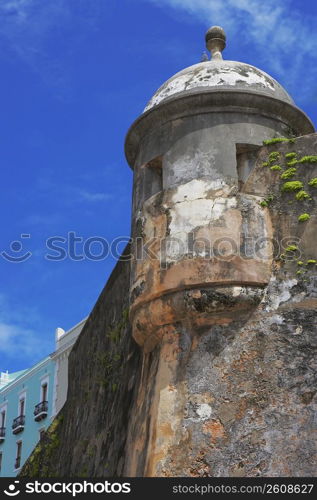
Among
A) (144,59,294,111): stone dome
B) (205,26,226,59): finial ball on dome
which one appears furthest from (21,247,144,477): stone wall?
(205,26,226,59): finial ball on dome

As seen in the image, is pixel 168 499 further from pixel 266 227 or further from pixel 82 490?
pixel 266 227

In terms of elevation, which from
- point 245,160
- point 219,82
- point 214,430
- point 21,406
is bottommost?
point 214,430

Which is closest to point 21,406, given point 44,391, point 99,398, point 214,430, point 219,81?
point 44,391

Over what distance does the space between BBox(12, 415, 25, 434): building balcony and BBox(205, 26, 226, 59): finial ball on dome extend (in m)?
26.1

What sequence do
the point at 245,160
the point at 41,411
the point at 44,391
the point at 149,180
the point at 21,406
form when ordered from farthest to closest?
the point at 21,406, the point at 44,391, the point at 41,411, the point at 149,180, the point at 245,160

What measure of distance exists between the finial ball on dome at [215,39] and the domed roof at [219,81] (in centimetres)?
28

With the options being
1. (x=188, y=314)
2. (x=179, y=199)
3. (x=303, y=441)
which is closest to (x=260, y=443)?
(x=303, y=441)

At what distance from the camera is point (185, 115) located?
6.40 metres

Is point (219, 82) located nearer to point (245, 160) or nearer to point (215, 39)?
point (245, 160)

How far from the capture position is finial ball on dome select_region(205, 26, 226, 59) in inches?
284

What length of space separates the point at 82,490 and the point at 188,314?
58.2 inches

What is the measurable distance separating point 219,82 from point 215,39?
960 mm

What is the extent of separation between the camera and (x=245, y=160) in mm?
6293

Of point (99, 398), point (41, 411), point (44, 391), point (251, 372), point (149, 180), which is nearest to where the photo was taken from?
point (251, 372)
